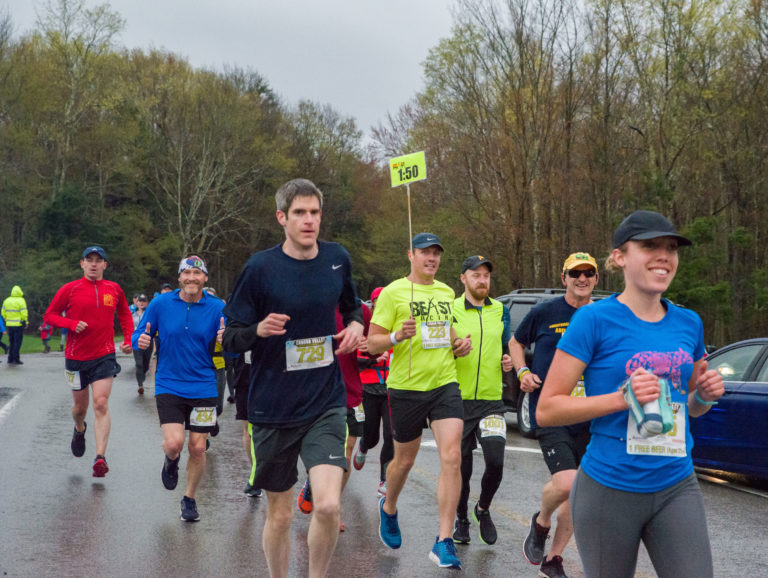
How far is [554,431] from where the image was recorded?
586 cm

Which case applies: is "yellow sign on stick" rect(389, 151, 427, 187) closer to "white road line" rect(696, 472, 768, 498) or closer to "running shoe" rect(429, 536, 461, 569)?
"running shoe" rect(429, 536, 461, 569)

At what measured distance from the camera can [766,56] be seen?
1104 inches

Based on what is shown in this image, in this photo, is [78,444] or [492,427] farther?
[78,444]

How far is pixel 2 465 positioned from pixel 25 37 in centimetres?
4575

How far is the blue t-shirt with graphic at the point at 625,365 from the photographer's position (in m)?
3.38

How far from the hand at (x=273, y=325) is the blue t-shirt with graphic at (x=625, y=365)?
5.19ft

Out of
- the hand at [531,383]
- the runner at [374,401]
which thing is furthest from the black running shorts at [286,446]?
the runner at [374,401]

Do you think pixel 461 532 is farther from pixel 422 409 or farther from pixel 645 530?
pixel 645 530

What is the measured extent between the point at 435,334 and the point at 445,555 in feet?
5.00

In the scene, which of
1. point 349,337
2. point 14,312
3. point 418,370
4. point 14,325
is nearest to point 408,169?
point 418,370

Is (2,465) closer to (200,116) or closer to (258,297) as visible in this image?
(258,297)

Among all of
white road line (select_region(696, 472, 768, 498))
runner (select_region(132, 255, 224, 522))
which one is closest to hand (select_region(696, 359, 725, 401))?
runner (select_region(132, 255, 224, 522))

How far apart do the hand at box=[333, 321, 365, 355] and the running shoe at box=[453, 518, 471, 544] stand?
2451 mm

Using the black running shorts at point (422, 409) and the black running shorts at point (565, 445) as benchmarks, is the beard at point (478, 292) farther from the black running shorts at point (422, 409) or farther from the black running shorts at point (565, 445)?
the black running shorts at point (565, 445)
